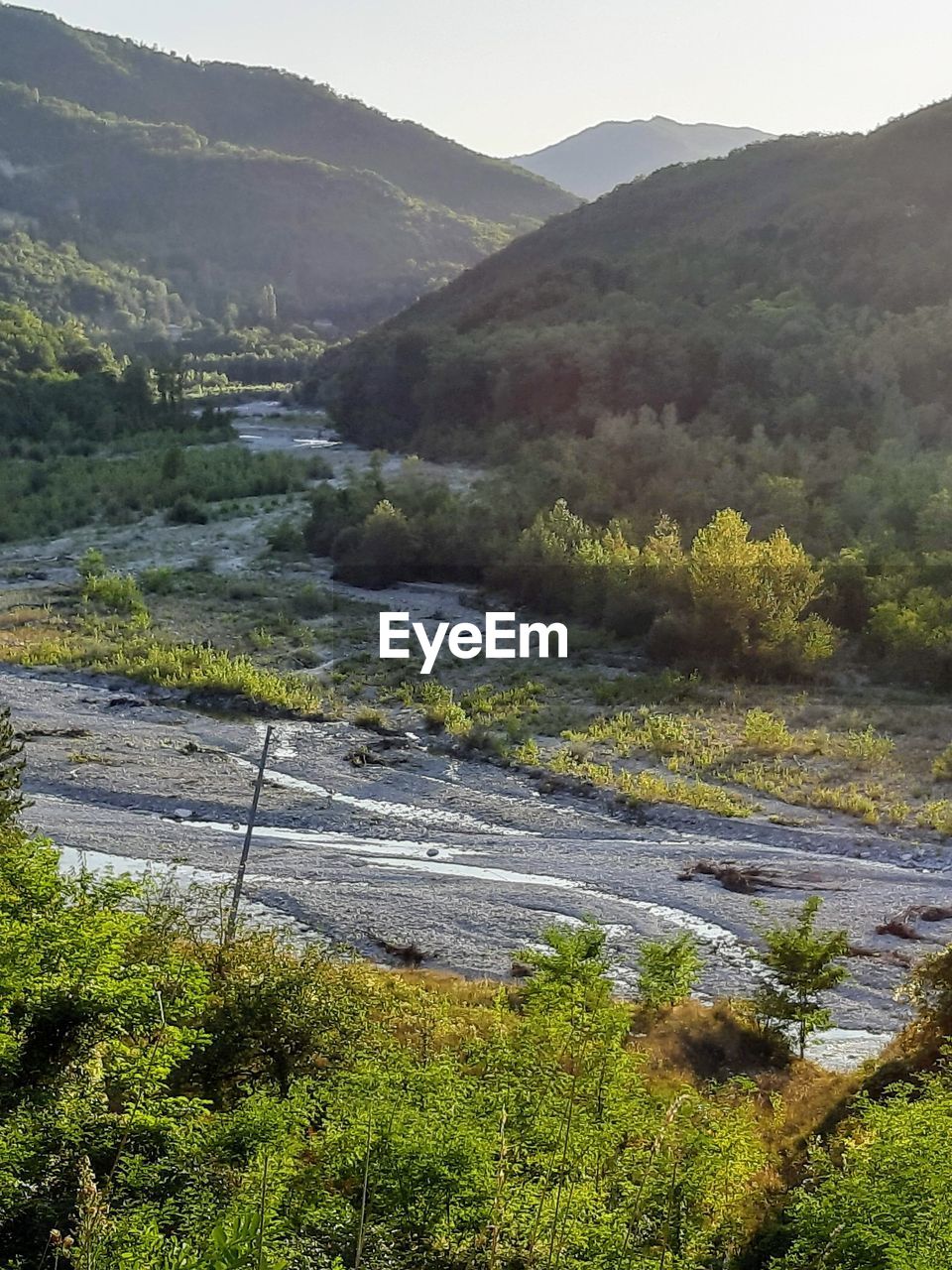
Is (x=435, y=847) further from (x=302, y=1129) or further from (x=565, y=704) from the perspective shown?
(x=302, y=1129)

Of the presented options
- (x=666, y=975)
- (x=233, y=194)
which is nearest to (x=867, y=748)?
(x=666, y=975)

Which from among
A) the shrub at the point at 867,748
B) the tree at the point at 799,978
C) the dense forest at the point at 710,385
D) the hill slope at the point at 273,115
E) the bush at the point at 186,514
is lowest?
the shrub at the point at 867,748

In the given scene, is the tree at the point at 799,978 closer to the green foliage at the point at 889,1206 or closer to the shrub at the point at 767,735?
the green foliage at the point at 889,1206

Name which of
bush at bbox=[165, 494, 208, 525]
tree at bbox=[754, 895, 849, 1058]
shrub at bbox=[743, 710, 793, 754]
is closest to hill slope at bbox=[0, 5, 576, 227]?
bush at bbox=[165, 494, 208, 525]

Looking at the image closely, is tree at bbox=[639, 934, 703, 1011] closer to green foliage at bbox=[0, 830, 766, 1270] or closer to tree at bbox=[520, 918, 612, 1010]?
tree at bbox=[520, 918, 612, 1010]

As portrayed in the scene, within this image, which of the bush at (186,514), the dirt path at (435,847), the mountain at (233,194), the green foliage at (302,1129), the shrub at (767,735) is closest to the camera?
the green foliage at (302,1129)

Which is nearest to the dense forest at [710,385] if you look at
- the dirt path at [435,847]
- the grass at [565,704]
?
the grass at [565,704]
